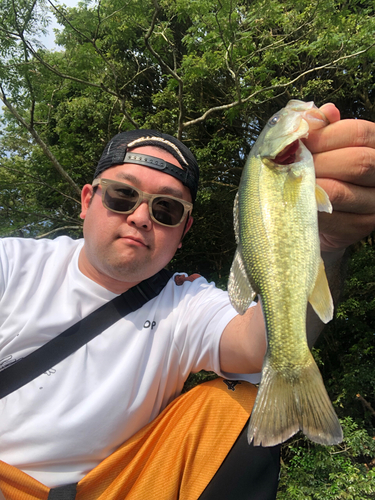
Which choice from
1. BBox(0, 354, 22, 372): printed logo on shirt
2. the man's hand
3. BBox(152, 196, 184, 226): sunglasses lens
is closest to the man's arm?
the man's hand

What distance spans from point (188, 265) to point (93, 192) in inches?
316

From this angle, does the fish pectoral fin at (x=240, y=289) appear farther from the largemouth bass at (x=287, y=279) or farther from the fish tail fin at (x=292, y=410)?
the fish tail fin at (x=292, y=410)

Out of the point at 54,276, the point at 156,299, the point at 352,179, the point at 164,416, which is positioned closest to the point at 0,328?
the point at 54,276

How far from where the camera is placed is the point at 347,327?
727 centimetres

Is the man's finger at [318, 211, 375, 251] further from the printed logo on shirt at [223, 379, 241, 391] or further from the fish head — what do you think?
the printed logo on shirt at [223, 379, 241, 391]

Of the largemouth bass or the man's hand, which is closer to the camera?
the largemouth bass

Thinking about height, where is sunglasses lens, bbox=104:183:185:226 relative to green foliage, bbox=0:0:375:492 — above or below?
below

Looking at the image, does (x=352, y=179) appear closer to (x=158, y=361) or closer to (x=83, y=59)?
(x=158, y=361)

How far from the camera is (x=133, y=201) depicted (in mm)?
2076

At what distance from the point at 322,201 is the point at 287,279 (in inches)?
14.4

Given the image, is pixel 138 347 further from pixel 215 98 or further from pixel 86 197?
pixel 215 98

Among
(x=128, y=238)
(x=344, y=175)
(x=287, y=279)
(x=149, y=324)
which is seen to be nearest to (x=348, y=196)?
(x=344, y=175)

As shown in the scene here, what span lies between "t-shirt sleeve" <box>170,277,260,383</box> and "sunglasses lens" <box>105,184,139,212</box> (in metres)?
0.79

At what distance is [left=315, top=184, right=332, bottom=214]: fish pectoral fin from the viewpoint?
1.28 meters
